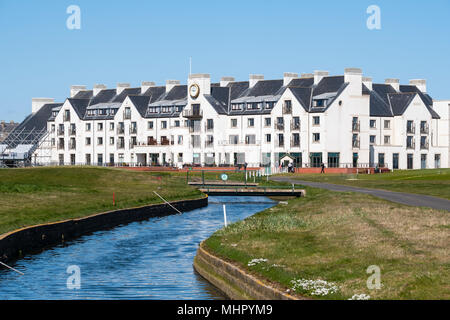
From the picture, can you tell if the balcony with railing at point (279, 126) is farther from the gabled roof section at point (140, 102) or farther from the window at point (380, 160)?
the gabled roof section at point (140, 102)

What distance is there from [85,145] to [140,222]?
104493 millimetres

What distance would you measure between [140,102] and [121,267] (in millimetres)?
116636

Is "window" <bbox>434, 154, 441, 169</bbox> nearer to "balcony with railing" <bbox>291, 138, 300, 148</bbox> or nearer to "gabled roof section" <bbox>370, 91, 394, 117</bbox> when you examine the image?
"gabled roof section" <bbox>370, 91, 394, 117</bbox>

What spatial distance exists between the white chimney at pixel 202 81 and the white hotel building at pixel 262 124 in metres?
0.18

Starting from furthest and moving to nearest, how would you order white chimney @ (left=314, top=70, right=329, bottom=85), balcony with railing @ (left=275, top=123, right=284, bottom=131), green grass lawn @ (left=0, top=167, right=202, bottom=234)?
white chimney @ (left=314, top=70, right=329, bottom=85) → balcony with railing @ (left=275, top=123, right=284, bottom=131) → green grass lawn @ (left=0, top=167, right=202, bottom=234)

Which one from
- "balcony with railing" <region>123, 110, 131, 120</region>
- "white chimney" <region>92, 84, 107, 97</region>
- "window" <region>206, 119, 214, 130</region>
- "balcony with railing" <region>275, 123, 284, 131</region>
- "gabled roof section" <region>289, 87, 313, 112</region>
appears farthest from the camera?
"white chimney" <region>92, 84, 107, 97</region>

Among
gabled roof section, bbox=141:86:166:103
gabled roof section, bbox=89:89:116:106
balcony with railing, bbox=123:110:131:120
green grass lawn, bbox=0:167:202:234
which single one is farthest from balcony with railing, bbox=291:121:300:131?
green grass lawn, bbox=0:167:202:234

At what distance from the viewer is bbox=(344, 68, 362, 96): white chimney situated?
127m

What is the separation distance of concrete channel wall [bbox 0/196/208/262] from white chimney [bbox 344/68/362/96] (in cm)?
7388

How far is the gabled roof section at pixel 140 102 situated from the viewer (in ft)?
478

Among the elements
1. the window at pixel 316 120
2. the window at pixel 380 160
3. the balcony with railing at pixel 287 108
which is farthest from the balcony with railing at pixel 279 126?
the window at pixel 380 160

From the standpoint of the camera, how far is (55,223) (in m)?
39.6

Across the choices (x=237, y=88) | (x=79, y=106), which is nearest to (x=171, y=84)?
(x=237, y=88)

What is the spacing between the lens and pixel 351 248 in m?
26.6
